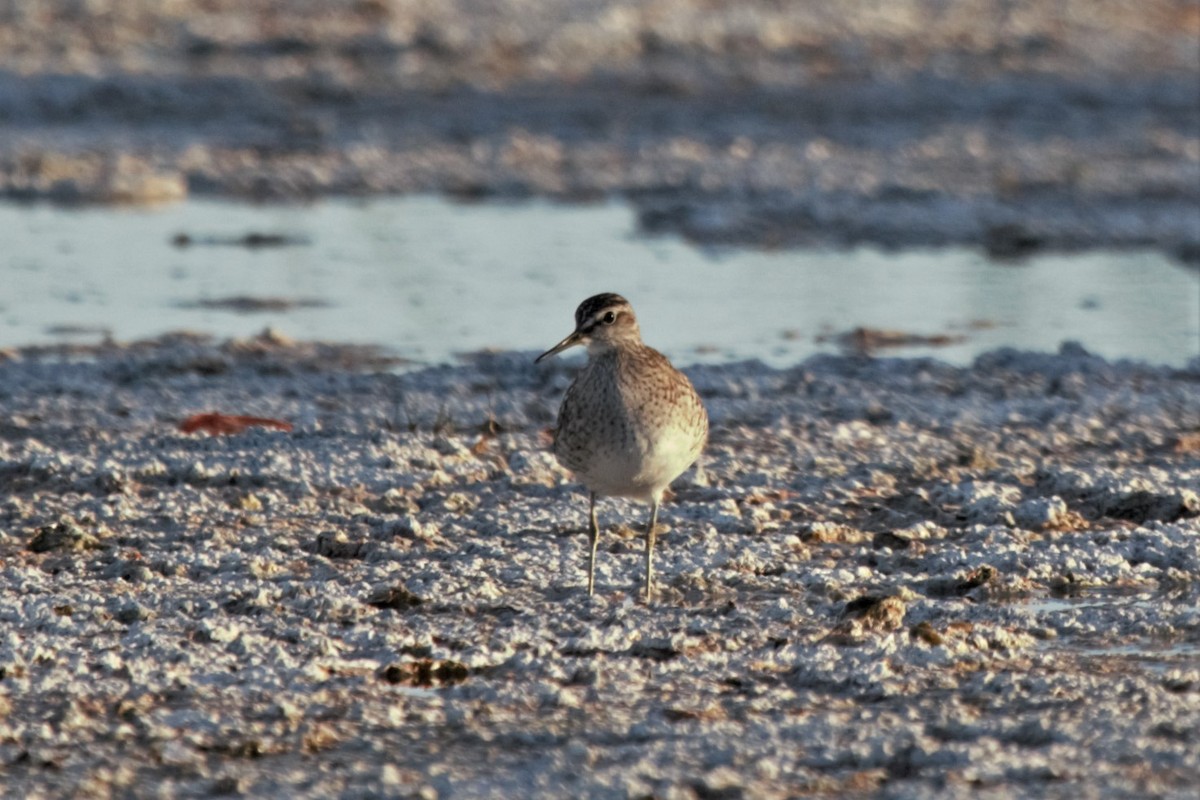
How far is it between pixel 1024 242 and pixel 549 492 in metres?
8.17

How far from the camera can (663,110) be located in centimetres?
2206

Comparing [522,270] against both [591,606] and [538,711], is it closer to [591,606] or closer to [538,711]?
[591,606]

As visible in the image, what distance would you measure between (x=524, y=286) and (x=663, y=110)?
8429mm

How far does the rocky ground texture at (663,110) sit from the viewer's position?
17391 mm

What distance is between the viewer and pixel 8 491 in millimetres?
8523

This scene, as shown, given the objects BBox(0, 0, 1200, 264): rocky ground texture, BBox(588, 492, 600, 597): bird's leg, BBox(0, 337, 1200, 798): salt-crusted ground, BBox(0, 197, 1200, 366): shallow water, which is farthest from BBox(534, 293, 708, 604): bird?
BBox(0, 0, 1200, 264): rocky ground texture

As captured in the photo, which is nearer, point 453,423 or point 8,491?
point 8,491

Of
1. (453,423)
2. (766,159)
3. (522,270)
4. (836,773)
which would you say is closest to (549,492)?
(453,423)

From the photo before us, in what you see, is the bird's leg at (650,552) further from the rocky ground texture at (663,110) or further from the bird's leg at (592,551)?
the rocky ground texture at (663,110)

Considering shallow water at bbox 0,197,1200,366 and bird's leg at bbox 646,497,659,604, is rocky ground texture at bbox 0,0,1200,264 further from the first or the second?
bird's leg at bbox 646,497,659,604

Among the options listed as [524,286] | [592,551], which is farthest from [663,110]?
[592,551]

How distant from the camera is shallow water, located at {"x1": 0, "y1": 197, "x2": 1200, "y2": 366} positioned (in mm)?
12398

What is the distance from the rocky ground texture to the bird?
8.57m

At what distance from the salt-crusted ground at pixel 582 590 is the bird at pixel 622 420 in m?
0.37
